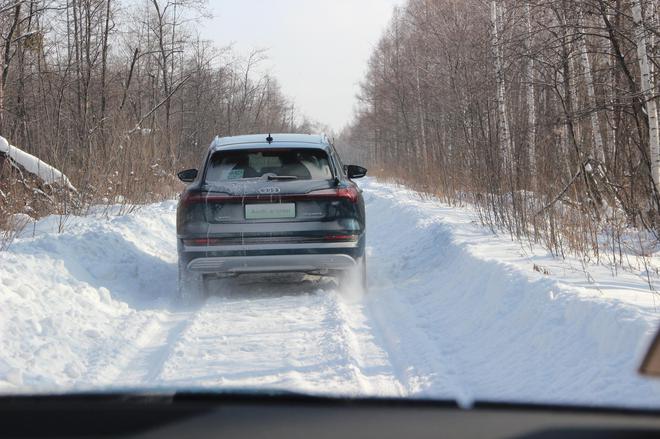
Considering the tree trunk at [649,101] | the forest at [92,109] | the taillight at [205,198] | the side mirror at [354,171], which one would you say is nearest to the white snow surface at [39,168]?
the forest at [92,109]

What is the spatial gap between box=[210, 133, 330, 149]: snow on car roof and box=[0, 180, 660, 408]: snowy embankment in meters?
1.68

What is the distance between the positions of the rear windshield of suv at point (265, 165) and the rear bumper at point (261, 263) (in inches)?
34.9

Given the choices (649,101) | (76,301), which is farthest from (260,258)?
(649,101)

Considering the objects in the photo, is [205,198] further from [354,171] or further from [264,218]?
[354,171]

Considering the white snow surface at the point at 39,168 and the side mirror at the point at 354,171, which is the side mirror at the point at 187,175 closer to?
the side mirror at the point at 354,171

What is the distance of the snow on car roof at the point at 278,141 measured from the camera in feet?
24.1

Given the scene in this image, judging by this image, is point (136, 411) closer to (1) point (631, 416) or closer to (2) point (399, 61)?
(1) point (631, 416)

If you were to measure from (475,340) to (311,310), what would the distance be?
1.81 m

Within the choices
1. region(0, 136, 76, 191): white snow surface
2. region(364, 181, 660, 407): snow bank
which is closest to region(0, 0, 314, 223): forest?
region(0, 136, 76, 191): white snow surface

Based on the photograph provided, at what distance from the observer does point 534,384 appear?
402 centimetres

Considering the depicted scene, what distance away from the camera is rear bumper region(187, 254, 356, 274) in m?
6.88

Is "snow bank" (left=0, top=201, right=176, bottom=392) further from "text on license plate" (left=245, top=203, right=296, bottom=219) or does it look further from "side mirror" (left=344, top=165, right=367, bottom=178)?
"side mirror" (left=344, top=165, right=367, bottom=178)

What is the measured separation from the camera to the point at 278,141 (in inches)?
296

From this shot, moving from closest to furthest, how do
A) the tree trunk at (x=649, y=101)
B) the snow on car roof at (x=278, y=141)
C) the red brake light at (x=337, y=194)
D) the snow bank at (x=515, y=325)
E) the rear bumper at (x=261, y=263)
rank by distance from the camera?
the snow bank at (x=515, y=325), the rear bumper at (x=261, y=263), the red brake light at (x=337, y=194), the snow on car roof at (x=278, y=141), the tree trunk at (x=649, y=101)
